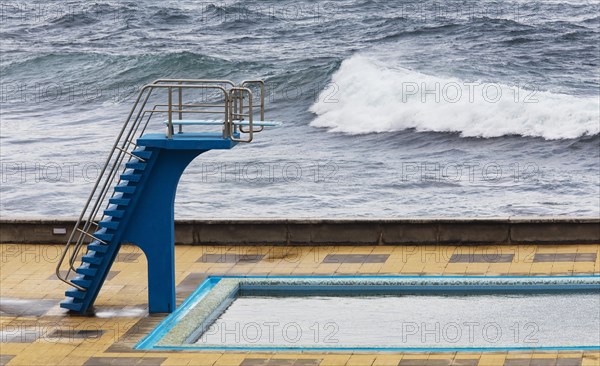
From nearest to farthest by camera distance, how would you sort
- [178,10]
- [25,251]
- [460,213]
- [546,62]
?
[25,251] < [460,213] < [546,62] < [178,10]

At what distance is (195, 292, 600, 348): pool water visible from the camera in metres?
10.5

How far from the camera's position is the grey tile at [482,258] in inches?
524

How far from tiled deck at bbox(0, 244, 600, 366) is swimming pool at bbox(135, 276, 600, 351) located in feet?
0.91

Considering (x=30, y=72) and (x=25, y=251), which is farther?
(x=30, y=72)

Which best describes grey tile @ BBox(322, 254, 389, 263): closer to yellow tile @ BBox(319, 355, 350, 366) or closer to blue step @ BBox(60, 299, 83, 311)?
blue step @ BBox(60, 299, 83, 311)

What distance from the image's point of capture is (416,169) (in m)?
24.7

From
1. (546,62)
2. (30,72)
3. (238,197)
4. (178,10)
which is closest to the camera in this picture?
(238,197)

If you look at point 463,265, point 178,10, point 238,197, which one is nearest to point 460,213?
point 238,197

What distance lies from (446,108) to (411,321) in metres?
19.7

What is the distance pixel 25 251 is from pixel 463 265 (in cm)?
492

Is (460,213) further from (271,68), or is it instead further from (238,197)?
(271,68)

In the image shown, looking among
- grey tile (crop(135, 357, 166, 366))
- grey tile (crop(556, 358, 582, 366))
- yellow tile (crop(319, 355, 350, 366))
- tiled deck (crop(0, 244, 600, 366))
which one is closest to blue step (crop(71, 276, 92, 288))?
tiled deck (crop(0, 244, 600, 366))

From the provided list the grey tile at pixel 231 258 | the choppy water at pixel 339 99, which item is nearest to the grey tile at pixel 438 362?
the grey tile at pixel 231 258

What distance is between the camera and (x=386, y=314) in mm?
11531
